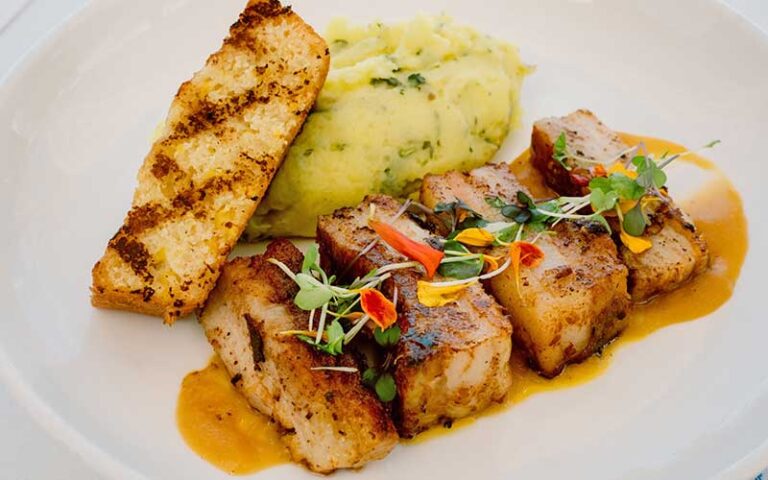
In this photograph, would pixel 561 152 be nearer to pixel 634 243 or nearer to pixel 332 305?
pixel 634 243

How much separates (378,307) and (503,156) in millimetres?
1753

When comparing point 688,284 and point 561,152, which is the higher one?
point 561,152

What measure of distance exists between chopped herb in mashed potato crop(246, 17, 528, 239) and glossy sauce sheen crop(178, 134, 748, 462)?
0.62 meters

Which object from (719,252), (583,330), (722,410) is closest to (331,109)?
(583,330)

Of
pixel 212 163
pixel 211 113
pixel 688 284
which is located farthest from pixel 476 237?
pixel 211 113

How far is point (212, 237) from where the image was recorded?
3.78 meters

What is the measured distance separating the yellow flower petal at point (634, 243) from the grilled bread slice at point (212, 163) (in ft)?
5.48

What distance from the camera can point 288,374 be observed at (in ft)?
10.9

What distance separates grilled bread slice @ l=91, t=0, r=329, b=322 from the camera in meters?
3.70

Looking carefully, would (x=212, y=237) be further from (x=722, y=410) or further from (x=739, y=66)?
(x=739, y=66)

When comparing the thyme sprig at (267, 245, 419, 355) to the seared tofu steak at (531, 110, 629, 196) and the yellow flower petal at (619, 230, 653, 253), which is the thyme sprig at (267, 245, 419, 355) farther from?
the seared tofu steak at (531, 110, 629, 196)

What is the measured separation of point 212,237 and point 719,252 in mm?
2500

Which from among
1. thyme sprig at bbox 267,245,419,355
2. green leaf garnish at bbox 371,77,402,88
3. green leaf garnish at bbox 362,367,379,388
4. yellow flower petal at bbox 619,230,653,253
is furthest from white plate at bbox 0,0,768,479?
green leaf garnish at bbox 371,77,402,88

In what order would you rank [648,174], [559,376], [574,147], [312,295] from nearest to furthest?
1. [312,295]
2. [559,376]
3. [648,174]
4. [574,147]
